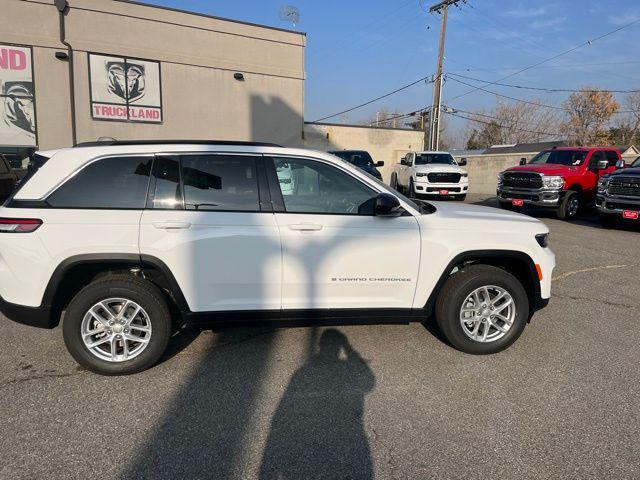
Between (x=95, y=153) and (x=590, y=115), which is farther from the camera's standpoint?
(x=590, y=115)

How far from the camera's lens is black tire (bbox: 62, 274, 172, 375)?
11.0ft

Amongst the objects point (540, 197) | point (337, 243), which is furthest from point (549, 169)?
point (337, 243)

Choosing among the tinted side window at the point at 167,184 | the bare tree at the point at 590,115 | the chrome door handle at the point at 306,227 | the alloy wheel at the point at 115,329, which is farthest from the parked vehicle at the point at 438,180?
the bare tree at the point at 590,115

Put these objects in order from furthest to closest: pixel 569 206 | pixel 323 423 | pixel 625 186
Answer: pixel 569 206
pixel 625 186
pixel 323 423

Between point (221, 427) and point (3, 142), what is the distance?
54.3 feet

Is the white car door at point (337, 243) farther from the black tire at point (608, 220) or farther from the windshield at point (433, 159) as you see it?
the windshield at point (433, 159)

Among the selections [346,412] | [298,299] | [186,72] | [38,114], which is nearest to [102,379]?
[298,299]

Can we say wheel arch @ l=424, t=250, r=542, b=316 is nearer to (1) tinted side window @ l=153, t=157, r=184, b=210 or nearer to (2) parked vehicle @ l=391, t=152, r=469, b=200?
(1) tinted side window @ l=153, t=157, r=184, b=210

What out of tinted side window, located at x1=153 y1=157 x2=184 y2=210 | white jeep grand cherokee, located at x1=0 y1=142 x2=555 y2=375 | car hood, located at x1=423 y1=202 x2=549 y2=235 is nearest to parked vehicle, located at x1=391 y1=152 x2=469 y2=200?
car hood, located at x1=423 y1=202 x2=549 y2=235

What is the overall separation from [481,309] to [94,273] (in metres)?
3.24

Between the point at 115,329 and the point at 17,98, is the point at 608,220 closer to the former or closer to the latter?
the point at 115,329

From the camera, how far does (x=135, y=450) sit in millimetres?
2602

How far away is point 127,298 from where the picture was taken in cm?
339

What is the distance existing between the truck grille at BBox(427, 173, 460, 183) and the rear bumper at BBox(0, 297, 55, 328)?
14.0 m
